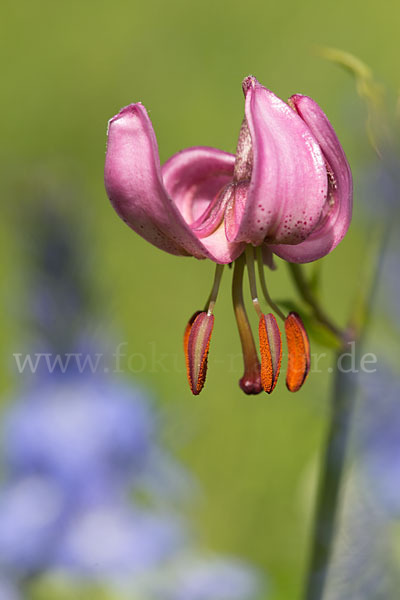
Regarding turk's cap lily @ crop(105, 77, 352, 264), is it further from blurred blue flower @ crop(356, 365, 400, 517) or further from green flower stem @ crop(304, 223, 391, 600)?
blurred blue flower @ crop(356, 365, 400, 517)

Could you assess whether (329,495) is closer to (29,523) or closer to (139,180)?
(139,180)

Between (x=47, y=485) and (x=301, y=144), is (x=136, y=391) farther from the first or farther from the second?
(x=301, y=144)

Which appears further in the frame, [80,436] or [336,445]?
[80,436]

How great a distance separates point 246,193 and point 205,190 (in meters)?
0.10

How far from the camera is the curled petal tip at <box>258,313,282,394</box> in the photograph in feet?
2.78

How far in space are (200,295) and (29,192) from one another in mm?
1379

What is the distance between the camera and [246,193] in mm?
823

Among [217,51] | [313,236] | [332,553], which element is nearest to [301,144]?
[313,236]

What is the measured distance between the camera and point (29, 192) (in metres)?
1.44

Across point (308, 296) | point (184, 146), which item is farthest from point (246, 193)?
point (184, 146)

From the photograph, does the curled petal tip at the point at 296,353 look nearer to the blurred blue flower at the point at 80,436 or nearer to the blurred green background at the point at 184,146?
the blurred green background at the point at 184,146

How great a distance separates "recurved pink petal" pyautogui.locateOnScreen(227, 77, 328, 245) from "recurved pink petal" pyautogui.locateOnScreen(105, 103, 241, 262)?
0.06 m

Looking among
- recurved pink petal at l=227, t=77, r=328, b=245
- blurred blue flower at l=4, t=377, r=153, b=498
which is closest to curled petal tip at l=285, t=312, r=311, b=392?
recurved pink petal at l=227, t=77, r=328, b=245

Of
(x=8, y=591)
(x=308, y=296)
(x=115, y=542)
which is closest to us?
(x=308, y=296)
